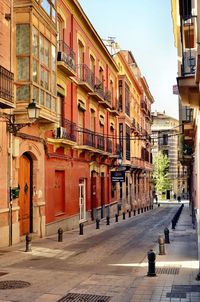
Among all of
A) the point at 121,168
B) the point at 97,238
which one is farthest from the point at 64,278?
the point at 121,168

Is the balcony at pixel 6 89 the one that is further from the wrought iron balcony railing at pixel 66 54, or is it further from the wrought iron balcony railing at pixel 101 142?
the wrought iron balcony railing at pixel 101 142

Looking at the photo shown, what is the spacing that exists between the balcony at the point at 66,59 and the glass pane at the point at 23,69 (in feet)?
14.5

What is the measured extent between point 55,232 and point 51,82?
23.2ft

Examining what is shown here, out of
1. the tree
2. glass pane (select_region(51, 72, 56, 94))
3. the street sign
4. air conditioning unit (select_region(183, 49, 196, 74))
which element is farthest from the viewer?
the tree

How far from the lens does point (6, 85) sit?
14.4 meters

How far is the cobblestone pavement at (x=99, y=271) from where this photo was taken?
8.84 meters

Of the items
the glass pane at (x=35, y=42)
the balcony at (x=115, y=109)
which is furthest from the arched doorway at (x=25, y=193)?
the balcony at (x=115, y=109)

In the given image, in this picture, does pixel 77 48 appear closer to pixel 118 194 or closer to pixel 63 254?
pixel 63 254

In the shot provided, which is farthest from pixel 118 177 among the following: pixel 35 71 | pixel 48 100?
pixel 35 71

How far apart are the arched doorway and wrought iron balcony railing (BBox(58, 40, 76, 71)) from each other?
5.31 meters

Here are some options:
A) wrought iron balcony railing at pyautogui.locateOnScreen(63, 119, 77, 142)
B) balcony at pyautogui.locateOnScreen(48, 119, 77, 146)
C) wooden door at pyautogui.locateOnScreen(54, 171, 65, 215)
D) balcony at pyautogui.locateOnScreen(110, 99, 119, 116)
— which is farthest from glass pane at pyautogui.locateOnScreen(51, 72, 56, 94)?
balcony at pyautogui.locateOnScreen(110, 99, 119, 116)

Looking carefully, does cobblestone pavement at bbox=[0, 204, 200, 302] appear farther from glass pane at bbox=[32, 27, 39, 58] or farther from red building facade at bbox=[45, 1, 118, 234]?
glass pane at bbox=[32, 27, 39, 58]

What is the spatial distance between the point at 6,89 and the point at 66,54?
26.3 ft

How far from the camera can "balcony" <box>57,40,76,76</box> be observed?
20.5m
